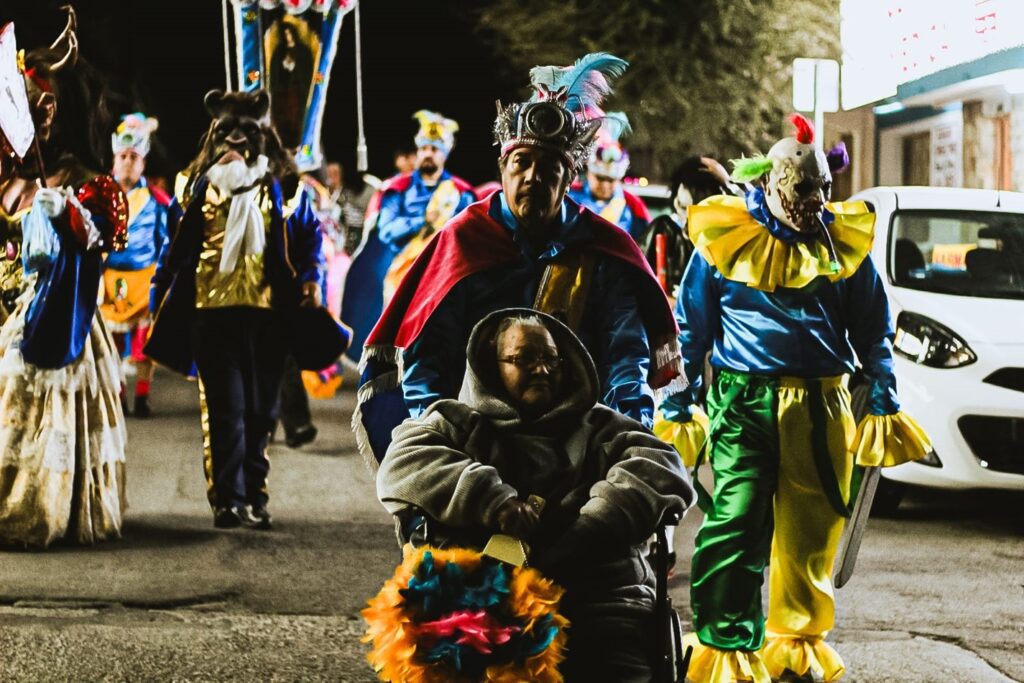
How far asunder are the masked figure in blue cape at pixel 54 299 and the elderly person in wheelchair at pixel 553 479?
12.6ft

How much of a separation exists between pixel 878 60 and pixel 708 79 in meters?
6.56

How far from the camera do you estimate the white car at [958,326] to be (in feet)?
29.0

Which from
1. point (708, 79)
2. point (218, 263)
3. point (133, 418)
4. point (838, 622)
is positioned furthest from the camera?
point (708, 79)

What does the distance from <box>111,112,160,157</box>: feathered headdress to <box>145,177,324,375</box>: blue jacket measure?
14.4 feet

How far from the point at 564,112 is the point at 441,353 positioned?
849mm

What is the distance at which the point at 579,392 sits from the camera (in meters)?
4.39

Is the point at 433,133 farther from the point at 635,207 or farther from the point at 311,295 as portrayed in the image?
the point at 311,295

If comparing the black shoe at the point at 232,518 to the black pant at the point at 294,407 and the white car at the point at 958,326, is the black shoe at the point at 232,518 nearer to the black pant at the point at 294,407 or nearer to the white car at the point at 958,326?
the black pant at the point at 294,407

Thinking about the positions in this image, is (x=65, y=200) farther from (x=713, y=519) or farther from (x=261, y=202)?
(x=713, y=519)

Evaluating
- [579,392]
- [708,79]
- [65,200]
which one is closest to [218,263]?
[65,200]

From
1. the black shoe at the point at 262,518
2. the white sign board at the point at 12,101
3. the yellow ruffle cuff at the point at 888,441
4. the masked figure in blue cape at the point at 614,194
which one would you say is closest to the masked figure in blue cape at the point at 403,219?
the masked figure in blue cape at the point at 614,194

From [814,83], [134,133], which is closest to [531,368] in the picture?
[134,133]

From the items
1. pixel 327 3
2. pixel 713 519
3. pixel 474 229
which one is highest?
pixel 327 3

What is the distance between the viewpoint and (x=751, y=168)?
6.14 meters
